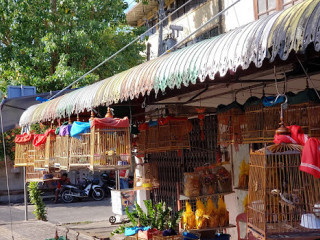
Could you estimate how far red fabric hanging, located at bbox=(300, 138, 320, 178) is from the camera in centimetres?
332

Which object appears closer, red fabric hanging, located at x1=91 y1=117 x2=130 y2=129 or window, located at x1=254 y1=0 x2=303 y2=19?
red fabric hanging, located at x1=91 y1=117 x2=130 y2=129

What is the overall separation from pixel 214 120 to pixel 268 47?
486 centimetres

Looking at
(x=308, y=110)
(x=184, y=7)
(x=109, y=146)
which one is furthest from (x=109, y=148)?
(x=184, y=7)

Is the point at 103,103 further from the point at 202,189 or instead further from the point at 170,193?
the point at 170,193

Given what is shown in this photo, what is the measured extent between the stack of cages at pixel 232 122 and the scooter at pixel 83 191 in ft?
49.4

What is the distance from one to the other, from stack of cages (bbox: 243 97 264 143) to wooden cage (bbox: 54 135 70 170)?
8.24 ft

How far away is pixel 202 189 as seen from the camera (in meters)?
6.64

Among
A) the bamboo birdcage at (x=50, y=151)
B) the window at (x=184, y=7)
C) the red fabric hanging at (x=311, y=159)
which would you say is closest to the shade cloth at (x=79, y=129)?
the bamboo birdcage at (x=50, y=151)

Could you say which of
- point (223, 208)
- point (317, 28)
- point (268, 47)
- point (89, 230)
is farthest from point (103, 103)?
point (89, 230)

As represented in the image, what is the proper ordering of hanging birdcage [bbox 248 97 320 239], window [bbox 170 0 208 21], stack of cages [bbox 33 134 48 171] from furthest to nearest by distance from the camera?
1. window [bbox 170 0 208 21]
2. stack of cages [bbox 33 134 48 171]
3. hanging birdcage [bbox 248 97 320 239]

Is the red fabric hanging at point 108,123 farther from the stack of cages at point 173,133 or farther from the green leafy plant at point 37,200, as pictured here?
the green leafy plant at point 37,200

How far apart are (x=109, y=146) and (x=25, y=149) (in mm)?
3378

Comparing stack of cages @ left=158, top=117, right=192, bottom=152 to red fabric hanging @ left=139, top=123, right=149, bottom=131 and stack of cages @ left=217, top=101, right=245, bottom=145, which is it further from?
stack of cages @ left=217, top=101, right=245, bottom=145

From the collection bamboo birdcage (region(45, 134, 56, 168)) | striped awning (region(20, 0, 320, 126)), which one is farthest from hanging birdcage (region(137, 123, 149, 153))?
bamboo birdcage (region(45, 134, 56, 168))
